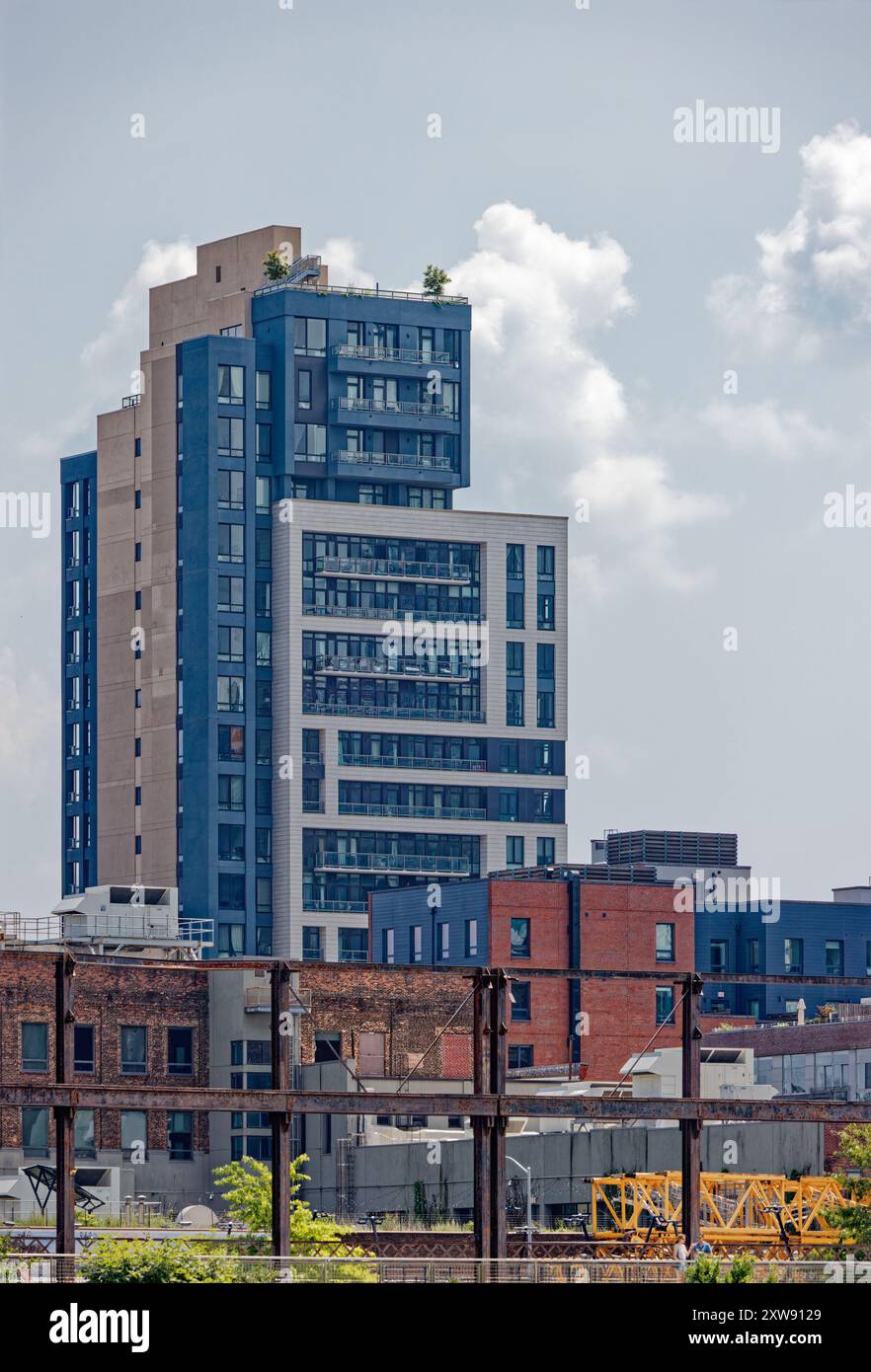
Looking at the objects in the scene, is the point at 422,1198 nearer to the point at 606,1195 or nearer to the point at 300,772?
the point at 606,1195

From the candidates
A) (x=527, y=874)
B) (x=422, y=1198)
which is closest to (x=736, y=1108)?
(x=422, y=1198)

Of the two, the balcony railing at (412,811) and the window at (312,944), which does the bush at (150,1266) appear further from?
the balcony railing at (412,811)

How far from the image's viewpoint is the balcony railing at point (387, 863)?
195m

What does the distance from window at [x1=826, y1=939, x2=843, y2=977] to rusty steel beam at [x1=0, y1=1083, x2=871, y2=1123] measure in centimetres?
8775

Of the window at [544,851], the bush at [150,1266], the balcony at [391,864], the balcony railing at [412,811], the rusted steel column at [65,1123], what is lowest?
the bush at [150,1266]

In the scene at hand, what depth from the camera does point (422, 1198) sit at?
363 ft

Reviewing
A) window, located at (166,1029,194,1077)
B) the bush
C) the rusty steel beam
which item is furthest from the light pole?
the bush

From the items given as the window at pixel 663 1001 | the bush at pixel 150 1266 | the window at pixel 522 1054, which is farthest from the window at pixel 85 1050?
the bush at pixel 150 1266

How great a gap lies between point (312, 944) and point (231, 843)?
9.18m

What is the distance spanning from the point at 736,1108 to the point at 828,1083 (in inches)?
1332

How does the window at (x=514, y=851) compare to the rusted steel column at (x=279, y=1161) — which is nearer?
the rusted steel column at (x=279, y=1161)

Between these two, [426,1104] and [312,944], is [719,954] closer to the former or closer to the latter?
[312,944]

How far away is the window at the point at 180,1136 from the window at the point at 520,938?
36969mm

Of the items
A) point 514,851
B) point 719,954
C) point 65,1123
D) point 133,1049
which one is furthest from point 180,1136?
point 514,851
